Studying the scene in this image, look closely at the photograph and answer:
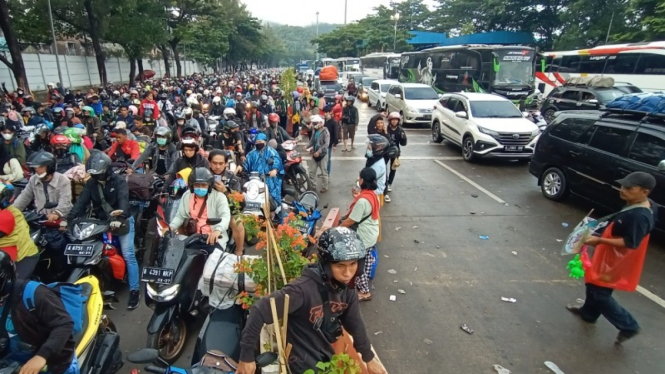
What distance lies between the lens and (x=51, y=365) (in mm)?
2496

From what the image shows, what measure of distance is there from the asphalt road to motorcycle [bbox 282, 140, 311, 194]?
570 mm

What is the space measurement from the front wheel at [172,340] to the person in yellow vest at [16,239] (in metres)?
1.36

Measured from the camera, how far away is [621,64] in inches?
740

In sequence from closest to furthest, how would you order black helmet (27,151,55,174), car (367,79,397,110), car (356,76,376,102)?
1. black helmet (27,151,55,174)
2. car (367,79,397,110)
3. car (356,76,376,102)

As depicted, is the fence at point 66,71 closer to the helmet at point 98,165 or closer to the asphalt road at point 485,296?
the helmet at point 98,165

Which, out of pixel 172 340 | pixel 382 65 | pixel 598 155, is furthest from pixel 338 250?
pixel 382 65

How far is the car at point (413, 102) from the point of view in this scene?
656 inches

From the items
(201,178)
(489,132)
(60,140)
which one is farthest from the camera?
(489,132)

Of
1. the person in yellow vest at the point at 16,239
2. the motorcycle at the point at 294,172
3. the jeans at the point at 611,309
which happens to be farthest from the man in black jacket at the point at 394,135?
the person in yellow vest at the point at 16,239

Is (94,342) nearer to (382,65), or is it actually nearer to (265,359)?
(265,359)

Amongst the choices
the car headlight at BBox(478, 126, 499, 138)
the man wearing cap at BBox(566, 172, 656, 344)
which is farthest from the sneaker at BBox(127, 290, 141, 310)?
the car headlight at BBox(478, 126, 499, 138)

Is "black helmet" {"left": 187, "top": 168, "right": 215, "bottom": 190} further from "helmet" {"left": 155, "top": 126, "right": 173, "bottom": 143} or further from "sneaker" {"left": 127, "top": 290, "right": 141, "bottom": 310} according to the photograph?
"helmet" {"left": 155, "top": 126, "right": 173, "bottom": 143}

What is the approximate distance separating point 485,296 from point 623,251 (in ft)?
5.22

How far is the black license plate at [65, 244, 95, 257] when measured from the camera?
406 cm
